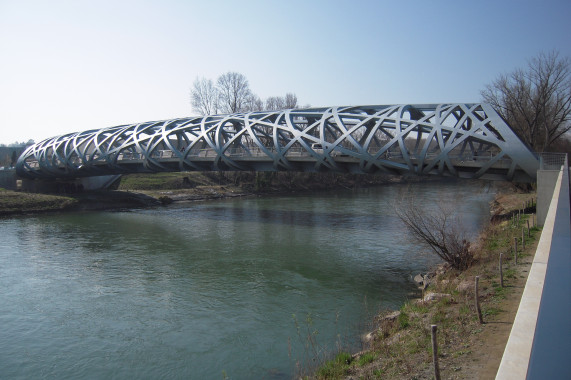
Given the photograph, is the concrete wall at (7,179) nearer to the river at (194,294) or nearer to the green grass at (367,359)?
the river at (194,294)

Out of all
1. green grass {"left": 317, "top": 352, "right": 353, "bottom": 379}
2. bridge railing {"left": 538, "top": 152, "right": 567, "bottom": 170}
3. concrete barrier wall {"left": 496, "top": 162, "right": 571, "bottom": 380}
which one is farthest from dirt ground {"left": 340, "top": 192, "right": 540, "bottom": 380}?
bridge railing {"left": 538, "top": 152, "right": 567, "bottom": 170}

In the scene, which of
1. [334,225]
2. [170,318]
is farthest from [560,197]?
[334,225]

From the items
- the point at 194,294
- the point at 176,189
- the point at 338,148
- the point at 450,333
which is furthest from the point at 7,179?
the point at 450,333

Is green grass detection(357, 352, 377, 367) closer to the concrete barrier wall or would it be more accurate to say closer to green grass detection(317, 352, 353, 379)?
green grass detection(317, 352, 353, 379)

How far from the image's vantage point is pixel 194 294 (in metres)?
15.1

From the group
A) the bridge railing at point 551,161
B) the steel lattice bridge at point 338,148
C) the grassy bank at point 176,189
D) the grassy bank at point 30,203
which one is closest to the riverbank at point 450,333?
the bridge railing at point 551,161

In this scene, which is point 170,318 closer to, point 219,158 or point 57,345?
point 57,345

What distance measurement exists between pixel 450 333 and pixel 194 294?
31.5 ft

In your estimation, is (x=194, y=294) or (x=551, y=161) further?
(x=551, y=161)

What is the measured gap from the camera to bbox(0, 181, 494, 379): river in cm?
1014

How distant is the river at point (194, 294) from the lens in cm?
1014

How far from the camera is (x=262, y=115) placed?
37.2 meters

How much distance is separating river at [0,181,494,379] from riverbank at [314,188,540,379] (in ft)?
3.95

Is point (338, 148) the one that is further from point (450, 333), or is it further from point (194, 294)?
point (450, 333)
